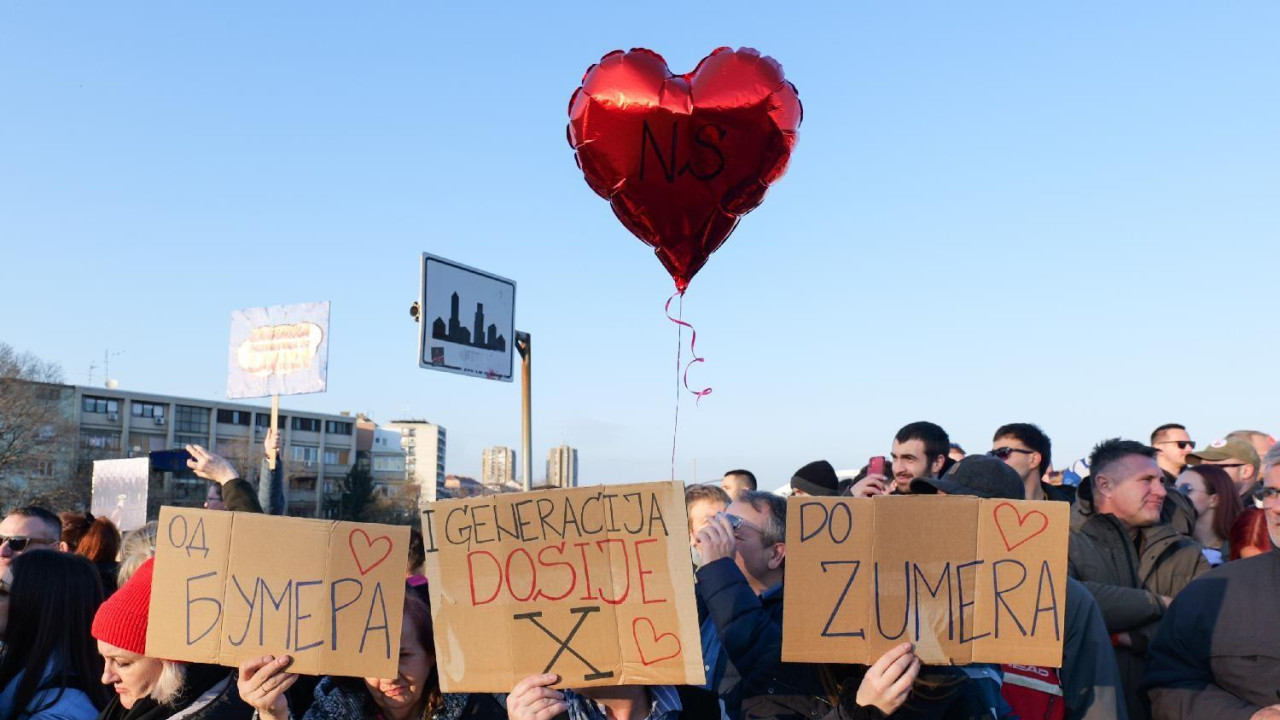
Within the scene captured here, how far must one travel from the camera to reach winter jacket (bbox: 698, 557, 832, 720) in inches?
129

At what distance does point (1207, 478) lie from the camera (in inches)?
227

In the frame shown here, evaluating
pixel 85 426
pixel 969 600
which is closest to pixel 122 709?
pixel 969 600

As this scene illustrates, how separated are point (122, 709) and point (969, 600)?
2.60m

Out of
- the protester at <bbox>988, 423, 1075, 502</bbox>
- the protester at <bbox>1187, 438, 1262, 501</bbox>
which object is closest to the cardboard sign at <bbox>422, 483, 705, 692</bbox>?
the protester at <bbox>988, 423, 1075, 502</bbox>

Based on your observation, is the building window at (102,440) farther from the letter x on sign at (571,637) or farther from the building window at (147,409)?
the letter x on sign at (571,637)

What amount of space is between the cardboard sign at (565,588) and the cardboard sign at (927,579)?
0.31 metres

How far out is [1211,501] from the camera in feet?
18.9

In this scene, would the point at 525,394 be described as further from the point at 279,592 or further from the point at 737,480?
the point at 279,592

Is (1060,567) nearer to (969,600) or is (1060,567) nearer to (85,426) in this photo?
(969,600)

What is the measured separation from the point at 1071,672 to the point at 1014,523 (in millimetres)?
905

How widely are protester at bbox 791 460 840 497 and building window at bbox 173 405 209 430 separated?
349 feet

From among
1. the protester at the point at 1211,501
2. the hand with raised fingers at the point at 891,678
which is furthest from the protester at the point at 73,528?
the protester at the point at 1211,501

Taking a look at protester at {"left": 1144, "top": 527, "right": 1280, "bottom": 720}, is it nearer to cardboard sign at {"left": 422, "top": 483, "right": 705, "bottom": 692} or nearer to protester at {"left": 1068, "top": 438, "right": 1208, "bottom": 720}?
protester at {"left": 1068, "top": 438, "right": 1208, "bottom": 720}

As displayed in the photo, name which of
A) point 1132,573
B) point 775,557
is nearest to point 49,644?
point 775,557
